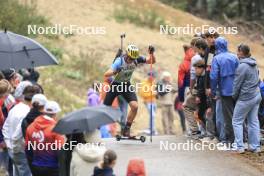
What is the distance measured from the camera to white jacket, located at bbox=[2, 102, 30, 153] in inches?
413

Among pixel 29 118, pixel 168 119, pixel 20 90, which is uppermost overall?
pixel 20 90

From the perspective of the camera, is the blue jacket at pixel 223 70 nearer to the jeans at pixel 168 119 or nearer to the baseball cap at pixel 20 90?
the baseball cap at pixel 20 90

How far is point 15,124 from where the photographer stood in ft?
34.6

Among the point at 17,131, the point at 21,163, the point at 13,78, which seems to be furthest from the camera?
the point at 13,78

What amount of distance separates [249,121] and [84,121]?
5033 mm

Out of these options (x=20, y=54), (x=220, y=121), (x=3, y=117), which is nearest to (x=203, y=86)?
(x=220, y=121)

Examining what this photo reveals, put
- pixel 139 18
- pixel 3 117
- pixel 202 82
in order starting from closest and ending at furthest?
pixel 3 117
pixel 202 82
pixel 139 18

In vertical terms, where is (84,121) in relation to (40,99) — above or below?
below

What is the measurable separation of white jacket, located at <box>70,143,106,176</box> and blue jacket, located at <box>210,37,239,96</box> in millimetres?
4858

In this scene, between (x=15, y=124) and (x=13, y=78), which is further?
(x=13, y=78)

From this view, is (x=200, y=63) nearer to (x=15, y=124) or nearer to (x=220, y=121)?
(x=220, y=121)

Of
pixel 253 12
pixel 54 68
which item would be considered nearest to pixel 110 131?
pixel 54 68

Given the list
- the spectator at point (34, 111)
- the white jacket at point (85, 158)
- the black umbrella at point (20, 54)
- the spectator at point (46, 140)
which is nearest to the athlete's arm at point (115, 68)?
the black umbrella at point (20, 54)

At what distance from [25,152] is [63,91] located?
14.3 m
